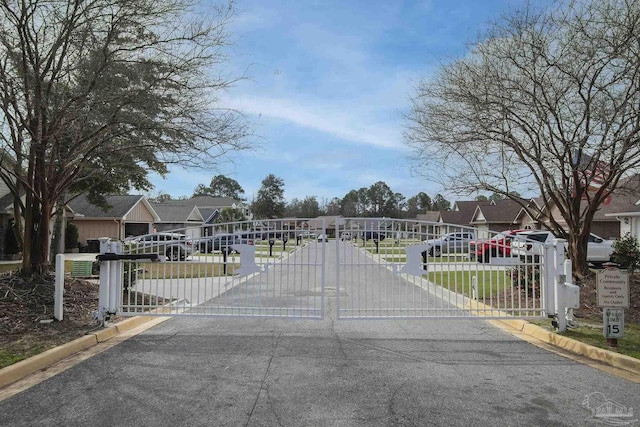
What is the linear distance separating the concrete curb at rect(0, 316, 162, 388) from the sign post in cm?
737

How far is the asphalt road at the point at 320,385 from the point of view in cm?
414

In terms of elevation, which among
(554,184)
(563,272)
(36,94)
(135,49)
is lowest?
(563,272)

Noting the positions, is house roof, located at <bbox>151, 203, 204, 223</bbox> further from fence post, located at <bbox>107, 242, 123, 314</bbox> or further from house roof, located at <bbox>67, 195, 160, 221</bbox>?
fence post, located at <bbox>107, 242, 123, 314</bbox>

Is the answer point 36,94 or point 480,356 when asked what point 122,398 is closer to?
point 480,356

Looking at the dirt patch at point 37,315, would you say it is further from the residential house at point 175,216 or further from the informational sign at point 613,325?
the residential house at point 175,216

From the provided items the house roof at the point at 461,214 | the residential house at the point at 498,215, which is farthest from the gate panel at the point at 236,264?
the house roof at the point at 461,214

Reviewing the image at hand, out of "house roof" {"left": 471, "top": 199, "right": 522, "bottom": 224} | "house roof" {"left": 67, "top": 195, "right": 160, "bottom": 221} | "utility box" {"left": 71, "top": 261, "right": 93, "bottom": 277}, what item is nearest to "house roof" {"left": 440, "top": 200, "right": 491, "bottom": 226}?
"house roof" {"left": 471, "top": 199, "right": 522, "bottom": 224}

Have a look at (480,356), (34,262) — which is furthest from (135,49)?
(480,356)

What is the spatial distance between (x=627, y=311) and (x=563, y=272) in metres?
2.77

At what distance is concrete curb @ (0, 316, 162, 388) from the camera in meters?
5.14

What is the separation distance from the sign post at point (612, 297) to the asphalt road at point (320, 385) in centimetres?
87

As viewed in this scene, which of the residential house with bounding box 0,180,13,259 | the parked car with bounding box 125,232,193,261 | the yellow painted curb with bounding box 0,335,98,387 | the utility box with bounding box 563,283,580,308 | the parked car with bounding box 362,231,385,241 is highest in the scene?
the residential house with bounding box 0,180,13,259

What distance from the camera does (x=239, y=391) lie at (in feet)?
15.6

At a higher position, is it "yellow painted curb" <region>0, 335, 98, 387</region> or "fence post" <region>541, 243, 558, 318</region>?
"fence post" <region>541, 243, 558, 318</region>
